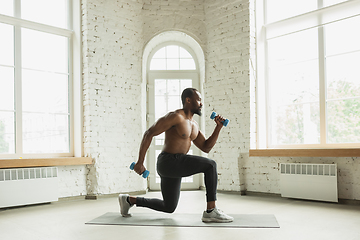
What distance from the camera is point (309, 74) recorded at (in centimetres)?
498

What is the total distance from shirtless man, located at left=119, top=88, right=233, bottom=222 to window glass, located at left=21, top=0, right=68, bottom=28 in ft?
9.58

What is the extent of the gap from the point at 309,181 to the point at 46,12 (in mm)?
4428

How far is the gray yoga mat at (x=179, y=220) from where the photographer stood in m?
3.13

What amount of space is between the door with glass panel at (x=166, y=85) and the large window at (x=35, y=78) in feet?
4.57

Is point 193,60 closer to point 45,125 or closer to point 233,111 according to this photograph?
point 233,111

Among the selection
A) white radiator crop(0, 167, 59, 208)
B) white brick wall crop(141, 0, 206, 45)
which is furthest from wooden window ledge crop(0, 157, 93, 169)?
white brick wall crop(141, 0, 206, 45)

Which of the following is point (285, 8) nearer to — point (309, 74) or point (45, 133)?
point (309, 74)

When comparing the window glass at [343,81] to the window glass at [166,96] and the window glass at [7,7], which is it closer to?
the window glass at [166,96]

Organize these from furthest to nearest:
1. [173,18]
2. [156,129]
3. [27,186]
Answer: [173,18]
[27,186]
[156,129]


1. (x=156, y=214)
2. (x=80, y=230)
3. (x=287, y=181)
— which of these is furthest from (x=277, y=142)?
(x=80, y=230)

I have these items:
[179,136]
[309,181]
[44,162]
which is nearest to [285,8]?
[309,181]

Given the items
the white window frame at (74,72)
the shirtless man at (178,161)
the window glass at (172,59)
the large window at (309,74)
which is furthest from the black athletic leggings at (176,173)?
the window glass at (172,59)

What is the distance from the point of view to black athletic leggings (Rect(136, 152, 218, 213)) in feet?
10.4

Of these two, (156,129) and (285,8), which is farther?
(285,8)
